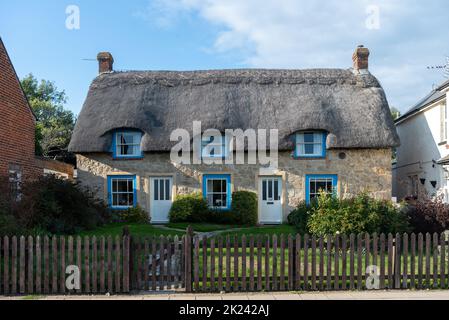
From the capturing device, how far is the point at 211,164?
761 inches

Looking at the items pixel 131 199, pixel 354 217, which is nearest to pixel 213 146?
pixel 131 199

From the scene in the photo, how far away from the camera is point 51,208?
549 inches

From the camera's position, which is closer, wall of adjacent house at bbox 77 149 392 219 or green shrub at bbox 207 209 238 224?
green shrub at bbox 207 209 238 224

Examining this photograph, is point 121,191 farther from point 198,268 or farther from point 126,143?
point 198,268

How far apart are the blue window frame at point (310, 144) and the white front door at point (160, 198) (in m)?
5.87

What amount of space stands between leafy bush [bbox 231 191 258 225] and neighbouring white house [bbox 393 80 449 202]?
7.21 metres

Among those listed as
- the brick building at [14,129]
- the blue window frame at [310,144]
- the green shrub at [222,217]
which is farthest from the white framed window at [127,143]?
the blue window frame at [310,144]

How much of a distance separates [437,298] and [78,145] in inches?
628

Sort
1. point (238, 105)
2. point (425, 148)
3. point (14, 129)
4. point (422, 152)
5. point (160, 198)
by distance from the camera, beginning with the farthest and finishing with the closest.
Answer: point (422, 152), point (425, 148), point (238, 105), point (160, 198), point (14, 129)

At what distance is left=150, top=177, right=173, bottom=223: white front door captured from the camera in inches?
770

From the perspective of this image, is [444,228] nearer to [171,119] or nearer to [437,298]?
[437,298]

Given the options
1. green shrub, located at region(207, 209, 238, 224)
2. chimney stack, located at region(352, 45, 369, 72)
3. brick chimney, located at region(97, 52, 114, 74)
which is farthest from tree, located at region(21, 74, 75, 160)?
chimney stack, located at region(352, 45, 369, 72)

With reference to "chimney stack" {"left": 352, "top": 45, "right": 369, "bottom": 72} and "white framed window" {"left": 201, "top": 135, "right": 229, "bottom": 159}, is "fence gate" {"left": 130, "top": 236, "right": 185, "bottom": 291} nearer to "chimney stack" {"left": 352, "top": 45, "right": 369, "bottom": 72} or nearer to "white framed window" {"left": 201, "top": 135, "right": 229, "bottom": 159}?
"white framed window" {"left": 201, "top": 135, "right": 229, "bottom": 159}

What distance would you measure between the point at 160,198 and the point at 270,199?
193 inches
